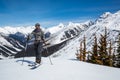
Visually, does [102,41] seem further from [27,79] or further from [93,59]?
[27,79]

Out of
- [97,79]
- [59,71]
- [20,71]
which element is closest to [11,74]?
[20,71]

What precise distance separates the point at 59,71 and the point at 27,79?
381 centimetres

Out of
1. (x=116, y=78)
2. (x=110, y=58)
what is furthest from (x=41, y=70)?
(x=110, y=58)

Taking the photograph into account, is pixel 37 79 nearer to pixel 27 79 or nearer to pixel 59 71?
pixel 27 79

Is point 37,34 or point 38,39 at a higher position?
point 37,34

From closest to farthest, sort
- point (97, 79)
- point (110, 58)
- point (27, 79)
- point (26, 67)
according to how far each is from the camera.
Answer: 1. point (27, 79)
2. point (97, 79)
3. point (26, 67)
4. point (110, 58)

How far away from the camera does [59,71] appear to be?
59.8 feet

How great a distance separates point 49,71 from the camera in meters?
17.9

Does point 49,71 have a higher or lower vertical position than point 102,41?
lower

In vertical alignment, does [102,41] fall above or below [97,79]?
above

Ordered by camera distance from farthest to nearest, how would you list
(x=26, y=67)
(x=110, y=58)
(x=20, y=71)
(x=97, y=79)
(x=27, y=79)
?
(x=110, y=58) → (x=26, y=67) → (x=20, y=71) → (x=97, y=79) → (x=27, y=79)

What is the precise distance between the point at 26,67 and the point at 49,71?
247 centimetres

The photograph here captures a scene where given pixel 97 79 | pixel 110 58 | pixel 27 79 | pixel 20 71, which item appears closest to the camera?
pixel 27 79

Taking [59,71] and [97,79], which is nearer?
[97,79]
